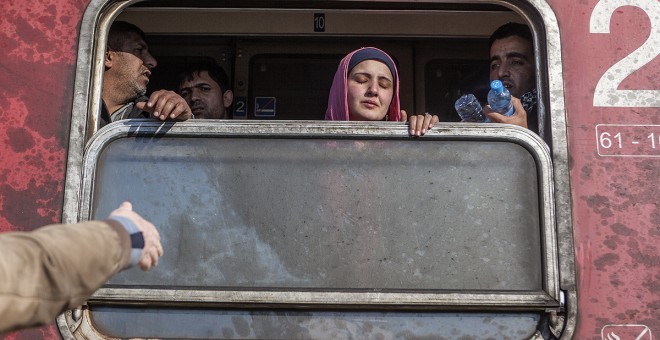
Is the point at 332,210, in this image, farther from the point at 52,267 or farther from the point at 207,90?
the point at 207,90

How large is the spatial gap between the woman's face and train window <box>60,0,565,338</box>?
1.75 ft

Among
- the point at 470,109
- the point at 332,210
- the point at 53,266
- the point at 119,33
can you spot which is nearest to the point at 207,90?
the point at 119,33

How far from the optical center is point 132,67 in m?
2.96

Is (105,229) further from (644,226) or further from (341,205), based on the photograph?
(644,226)

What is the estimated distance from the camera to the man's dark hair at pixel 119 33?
2994 mm

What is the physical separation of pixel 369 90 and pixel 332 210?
29.3 inches

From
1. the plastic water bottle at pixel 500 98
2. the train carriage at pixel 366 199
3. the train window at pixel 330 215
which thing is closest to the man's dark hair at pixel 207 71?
the train carriage at pixel 366 199

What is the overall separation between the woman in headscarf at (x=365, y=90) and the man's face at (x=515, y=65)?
1.19ft

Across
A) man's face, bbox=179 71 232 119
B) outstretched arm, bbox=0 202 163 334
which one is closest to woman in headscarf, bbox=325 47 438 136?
man's face, bbox=179 71 232 119

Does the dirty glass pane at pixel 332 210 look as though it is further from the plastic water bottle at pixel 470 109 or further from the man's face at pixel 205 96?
the man's face at pixel 205 96

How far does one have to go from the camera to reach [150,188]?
2195mm

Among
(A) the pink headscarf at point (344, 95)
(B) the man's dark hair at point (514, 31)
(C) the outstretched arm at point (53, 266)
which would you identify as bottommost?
(C) the outstretched arm at point (53, 266)

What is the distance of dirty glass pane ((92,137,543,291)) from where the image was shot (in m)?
2.12

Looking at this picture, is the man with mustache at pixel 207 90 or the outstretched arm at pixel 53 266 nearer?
the outstretched arm at pixel 53 266
